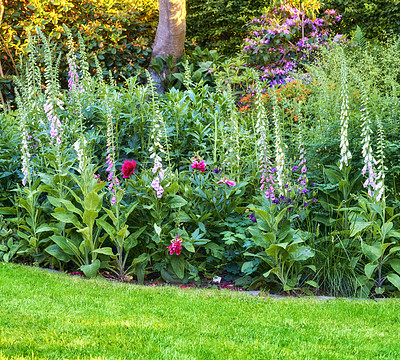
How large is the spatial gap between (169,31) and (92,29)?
1.81 m

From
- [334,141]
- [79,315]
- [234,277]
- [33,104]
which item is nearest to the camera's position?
[79,315]

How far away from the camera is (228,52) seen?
535 inches

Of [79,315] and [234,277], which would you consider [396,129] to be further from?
[79,315]

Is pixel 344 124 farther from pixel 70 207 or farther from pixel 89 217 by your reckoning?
pixel 70 207

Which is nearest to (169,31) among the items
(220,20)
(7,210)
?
(220,20)

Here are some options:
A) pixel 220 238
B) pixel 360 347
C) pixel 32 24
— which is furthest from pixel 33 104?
pixel 32 24

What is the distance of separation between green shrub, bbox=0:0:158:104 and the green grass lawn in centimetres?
714

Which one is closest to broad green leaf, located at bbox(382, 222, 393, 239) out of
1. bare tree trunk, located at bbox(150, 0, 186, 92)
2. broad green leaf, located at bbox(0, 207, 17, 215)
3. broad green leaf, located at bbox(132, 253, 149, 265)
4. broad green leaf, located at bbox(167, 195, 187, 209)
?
broad green leaf, located at bbox(167, 195, 187, 209)

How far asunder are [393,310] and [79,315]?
245 centimetres

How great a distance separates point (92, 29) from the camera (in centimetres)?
1063

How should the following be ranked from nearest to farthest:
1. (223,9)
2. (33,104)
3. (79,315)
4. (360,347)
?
(360,347) → (79,315) → (33,104) → (223,9)

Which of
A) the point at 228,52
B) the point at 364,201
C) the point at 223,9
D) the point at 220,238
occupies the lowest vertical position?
the point at 220,238

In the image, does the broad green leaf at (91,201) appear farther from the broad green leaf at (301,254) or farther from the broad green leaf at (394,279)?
the broad green leaf at (394,279)

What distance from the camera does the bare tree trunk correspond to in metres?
9.85
